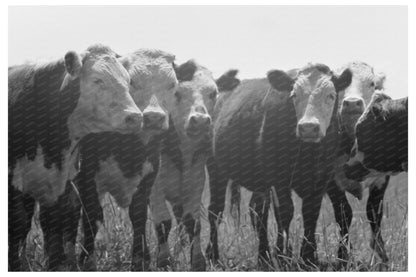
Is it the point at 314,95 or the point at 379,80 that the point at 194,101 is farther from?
the point at 379,80

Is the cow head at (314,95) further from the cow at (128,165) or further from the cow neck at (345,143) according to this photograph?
the cow at (128,165)

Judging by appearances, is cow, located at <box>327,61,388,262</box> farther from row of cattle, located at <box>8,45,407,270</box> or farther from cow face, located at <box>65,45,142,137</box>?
cow face, located at <box>65,45,142,137</box>

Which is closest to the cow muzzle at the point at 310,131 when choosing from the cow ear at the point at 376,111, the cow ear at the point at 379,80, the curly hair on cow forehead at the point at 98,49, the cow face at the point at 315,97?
the cow face at the point at 315,97

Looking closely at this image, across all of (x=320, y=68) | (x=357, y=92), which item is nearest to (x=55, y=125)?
(x=320, y=68)

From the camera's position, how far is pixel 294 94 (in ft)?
28.2

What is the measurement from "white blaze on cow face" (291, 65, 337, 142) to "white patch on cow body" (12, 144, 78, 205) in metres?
2.19

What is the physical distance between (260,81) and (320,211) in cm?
176

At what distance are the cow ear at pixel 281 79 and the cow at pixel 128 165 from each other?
1.07m

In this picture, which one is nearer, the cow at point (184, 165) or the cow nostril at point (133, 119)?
the cow nostril at point (133, 119)

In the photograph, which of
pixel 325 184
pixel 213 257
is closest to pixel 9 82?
pixel 213 257

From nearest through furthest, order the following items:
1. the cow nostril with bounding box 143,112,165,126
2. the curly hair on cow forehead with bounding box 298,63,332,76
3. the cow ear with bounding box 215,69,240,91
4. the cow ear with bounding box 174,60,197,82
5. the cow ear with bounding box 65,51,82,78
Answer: the cow ear with bounding box 65,51,82,78
the cow nostril with bounding box 143,112,165,126
the curly hair on cow forehead with bounding box 298,63,332,76
the cow ear with bounding box 174,60,197,82
the cow ear with bounding box 215,69,240,91

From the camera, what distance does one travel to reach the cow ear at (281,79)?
8.72 metres

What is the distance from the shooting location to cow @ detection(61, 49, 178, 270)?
27.2 ft

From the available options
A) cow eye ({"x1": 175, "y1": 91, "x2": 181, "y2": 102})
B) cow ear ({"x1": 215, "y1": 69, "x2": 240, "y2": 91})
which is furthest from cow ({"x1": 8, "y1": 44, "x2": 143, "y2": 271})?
cow ear ({"x1": 215, "y1": 69, "x2": 240, "y2": 91})
